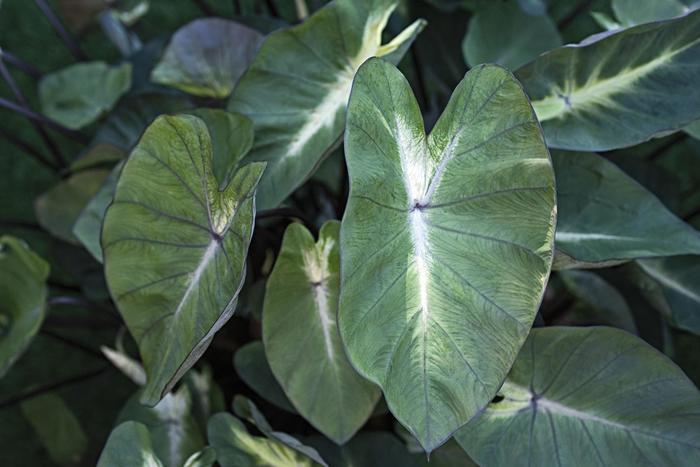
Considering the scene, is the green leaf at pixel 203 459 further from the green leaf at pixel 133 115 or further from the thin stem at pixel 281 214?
the green leaf at pixel 133 115

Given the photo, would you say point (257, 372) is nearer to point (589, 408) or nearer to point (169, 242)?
point (169, 242)

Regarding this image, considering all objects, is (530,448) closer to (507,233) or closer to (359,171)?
(507,233)

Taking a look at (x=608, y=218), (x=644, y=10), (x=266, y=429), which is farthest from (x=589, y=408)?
(x=644, y=10)

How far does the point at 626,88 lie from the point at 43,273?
0.77 meters

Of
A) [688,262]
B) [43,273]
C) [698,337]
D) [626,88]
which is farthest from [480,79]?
[698,337]

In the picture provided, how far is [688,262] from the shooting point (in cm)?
105

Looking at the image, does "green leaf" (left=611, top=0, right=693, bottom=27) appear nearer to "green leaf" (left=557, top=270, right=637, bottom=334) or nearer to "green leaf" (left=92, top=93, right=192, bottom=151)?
"green leaf" (left=557, top=270, right=637, bottom=334)

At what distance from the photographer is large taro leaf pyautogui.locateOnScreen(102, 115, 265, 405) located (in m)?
0.82

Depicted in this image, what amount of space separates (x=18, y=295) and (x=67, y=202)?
17 centimetres

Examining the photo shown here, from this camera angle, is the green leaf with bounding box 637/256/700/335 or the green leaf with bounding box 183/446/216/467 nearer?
the green leaf with bounding box 183/446/216/467

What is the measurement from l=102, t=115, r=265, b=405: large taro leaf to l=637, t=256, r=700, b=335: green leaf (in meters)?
0.55

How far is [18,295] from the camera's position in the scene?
45.0 inches

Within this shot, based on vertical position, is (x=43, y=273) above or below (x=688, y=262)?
above

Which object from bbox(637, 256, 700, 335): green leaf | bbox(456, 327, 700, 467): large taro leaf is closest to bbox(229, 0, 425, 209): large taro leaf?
bbox(456, 327, 700, 467): large taro leaf
